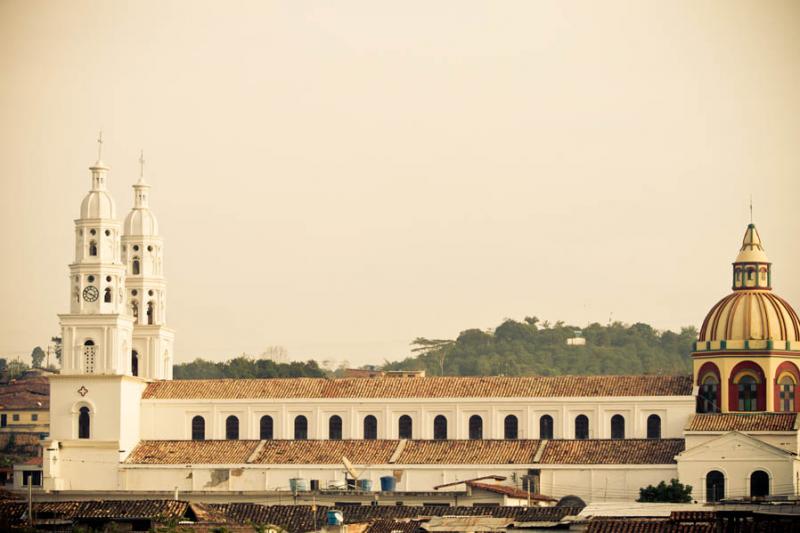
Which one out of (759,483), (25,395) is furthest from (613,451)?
(25,395)

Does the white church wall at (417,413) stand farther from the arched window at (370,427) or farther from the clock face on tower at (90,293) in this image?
the clock face on tower at (90,293)

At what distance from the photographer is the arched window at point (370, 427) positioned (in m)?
110

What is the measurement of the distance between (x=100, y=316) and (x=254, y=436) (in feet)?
30.2

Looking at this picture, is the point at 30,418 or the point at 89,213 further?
the point at 30,418

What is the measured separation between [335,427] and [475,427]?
6742 millimetres

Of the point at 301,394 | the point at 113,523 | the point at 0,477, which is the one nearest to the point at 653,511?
the point at 113,523

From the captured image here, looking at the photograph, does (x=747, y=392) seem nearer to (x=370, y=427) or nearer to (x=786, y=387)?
(x=786, y=387)

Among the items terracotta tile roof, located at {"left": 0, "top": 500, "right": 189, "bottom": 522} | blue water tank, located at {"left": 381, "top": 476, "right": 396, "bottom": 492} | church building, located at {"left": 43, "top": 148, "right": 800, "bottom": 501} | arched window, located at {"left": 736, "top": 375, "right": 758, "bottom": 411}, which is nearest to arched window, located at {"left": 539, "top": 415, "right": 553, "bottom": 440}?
church building, located at {"left": 43, "top": 148, "right": 800, "bottom": 501}

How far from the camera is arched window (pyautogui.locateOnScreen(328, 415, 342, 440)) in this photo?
4360 inches

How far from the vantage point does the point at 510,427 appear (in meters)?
109

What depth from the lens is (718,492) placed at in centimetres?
10006

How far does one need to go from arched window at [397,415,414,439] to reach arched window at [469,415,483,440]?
9.24 feet

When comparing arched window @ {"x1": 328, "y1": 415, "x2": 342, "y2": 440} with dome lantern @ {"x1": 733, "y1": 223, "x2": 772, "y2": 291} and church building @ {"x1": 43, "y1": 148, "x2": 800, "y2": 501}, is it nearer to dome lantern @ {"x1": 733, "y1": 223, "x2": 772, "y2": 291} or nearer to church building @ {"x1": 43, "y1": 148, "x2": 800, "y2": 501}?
church building @ {"x1": 43, "y1": 148, "x2": 800, "y2": 501}

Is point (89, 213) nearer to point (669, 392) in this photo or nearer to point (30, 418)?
point (669, 392)
